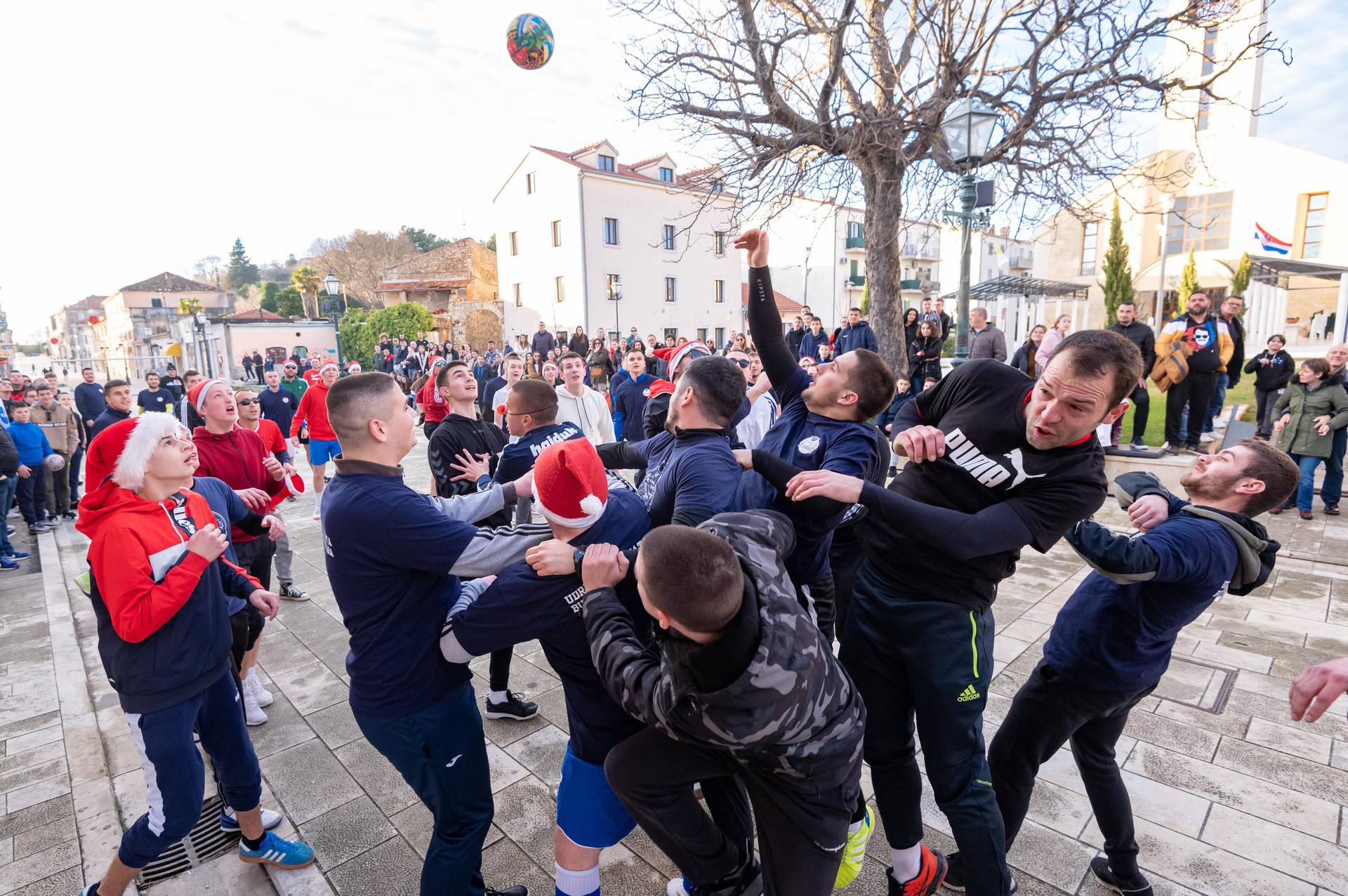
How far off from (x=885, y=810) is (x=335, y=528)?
2281 millimetres

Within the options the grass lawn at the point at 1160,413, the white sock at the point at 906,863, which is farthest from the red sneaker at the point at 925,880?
the grass lawn at the point at 1160,413

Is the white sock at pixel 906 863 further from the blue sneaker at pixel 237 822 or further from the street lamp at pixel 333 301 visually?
the street lamp at pixel 333 301

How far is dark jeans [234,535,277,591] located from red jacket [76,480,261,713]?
1598mm

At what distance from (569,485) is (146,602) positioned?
1.68m

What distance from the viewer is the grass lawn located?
1044 centimetres

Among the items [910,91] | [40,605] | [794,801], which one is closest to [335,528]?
[794,801]

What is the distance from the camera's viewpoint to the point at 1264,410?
9867 mm

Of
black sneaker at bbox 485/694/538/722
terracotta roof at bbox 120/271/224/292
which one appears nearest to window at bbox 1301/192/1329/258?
black sneaker at bbox 485/694/538/722

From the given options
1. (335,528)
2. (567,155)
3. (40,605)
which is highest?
(567,155)

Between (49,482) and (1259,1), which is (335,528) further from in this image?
(1259,1)

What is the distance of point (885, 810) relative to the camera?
100 inches

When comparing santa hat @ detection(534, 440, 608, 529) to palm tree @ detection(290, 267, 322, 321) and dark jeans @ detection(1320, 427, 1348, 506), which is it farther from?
palm tree @ detection(290, 267, 322, 321)

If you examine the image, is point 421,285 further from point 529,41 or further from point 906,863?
point 906,863

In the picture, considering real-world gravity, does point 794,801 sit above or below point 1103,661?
below
